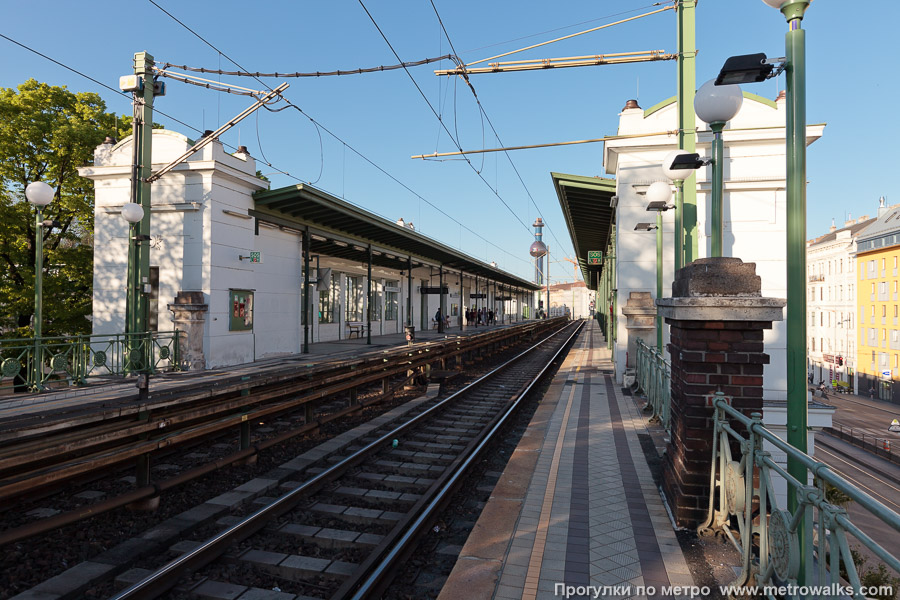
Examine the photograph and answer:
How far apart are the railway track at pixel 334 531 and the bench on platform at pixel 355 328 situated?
21178mm

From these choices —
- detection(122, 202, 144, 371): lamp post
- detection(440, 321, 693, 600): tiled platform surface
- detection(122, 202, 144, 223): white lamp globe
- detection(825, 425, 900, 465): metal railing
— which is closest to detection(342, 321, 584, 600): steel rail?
detection(440, 321, 693, 600): tiled platform surface

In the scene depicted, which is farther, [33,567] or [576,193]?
[576,193]

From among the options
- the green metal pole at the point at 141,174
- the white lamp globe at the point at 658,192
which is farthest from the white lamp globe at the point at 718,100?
the green metal pole at the point at 141,174

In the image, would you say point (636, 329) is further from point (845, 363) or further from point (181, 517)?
point (845, 363)

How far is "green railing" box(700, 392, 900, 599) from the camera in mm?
2004

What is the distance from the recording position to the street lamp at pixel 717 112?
4.52 meters

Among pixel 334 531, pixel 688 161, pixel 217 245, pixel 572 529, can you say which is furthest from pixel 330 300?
pixel 572 529

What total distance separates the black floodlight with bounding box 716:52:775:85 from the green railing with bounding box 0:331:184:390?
1012 centimetres

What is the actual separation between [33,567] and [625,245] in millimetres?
15057

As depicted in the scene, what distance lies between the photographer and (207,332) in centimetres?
1515

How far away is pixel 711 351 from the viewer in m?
4.00

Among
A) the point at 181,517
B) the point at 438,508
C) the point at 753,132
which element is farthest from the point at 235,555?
the point at 753,132

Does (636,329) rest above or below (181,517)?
above

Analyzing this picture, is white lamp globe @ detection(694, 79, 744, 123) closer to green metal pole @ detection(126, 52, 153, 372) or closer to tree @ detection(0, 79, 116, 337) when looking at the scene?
green metal pole @ detection(126, 52, 153, 372)
